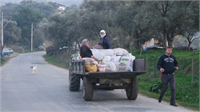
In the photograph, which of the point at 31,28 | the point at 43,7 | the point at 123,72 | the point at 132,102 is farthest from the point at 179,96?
the point at 43,7

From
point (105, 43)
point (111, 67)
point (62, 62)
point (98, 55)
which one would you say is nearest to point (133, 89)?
point (111, 67)

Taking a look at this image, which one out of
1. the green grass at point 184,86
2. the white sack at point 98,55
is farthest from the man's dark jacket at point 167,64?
the white sack at point 98,55

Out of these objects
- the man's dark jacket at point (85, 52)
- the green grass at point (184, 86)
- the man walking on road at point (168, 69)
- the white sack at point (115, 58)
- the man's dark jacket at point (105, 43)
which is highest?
the man's dark jacket at point (105, 43)

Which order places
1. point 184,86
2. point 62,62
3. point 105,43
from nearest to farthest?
1. point 105,43
2. point 184,86
3. point 62,62

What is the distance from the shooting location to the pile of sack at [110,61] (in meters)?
10.4

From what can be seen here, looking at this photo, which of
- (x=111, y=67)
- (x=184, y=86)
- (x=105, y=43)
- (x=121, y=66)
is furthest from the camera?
(x=184, y=86)

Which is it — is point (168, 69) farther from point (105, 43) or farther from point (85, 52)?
point (105, 43)

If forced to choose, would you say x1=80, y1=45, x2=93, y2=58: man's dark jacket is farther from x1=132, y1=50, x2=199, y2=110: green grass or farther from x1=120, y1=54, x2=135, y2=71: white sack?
x1=132, y1=50, x2=199, y2=110: green grass

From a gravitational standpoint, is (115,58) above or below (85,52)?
below

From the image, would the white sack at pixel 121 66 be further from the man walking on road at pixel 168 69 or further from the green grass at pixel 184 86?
the green grass at pixel 184 86

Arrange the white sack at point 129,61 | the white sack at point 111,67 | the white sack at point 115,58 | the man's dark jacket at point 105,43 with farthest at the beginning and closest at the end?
the man's dark jacket at point 105,43
the white sack at point 115,58
the white sack at point 129,61
the white sack at point 111,67

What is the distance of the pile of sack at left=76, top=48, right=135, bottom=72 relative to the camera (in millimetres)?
10422

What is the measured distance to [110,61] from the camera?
11.4m

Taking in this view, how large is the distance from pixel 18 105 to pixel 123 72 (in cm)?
364
